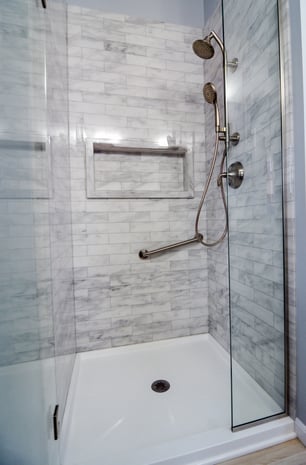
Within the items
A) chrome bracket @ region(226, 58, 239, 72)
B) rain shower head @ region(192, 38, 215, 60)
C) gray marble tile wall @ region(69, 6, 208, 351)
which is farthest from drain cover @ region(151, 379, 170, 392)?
rain shower head @ region(192, 38, 215, 60)

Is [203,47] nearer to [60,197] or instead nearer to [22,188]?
[60,197]

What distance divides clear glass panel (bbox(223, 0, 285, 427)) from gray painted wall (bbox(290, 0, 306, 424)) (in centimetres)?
8

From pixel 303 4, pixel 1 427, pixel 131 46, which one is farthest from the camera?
pixel 131 46

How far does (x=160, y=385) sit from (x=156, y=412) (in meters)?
0.19

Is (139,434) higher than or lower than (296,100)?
lower

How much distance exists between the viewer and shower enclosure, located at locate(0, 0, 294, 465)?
68cm

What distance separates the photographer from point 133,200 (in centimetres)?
164

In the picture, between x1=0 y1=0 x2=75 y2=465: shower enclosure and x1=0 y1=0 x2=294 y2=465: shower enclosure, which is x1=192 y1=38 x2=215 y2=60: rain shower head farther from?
x1=0 y1=0 x2=75 y2=465: shower enclosure

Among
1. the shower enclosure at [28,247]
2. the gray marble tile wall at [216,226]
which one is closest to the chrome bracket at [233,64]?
the gray marble tile wall at [216,226]

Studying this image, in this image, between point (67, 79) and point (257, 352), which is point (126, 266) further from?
point (67, 79)

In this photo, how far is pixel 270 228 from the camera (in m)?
1.09

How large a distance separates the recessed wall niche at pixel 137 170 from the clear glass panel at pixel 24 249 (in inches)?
27.4

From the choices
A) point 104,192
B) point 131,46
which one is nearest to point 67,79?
point 131,46

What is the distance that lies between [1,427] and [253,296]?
1062mm
